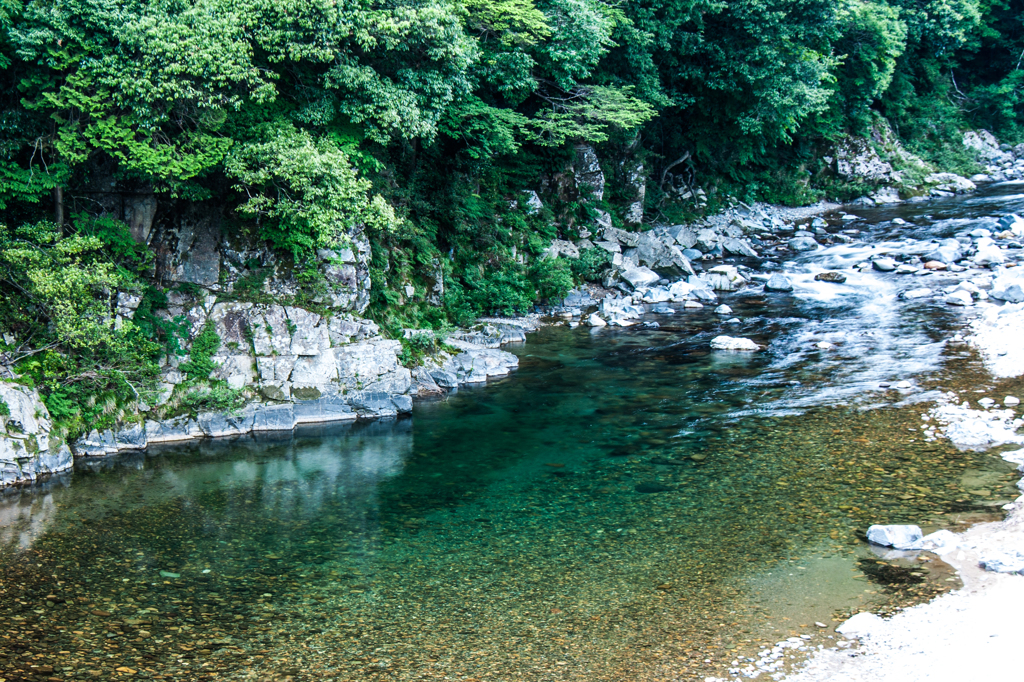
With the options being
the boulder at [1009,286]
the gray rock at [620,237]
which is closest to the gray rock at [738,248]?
the gray rock at [620,237]

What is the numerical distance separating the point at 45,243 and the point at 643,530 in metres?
13.3

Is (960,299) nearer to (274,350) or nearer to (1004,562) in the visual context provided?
(1004,562)

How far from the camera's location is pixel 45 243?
15.7 m

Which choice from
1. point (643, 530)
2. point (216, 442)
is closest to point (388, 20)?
point (216, 442)

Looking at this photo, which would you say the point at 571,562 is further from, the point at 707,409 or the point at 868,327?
the point at 868,327

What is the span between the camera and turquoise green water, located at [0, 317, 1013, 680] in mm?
8898

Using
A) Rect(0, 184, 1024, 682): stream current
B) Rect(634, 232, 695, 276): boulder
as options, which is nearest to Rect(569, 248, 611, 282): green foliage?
Rect(634, 232, 695, 276): boulder

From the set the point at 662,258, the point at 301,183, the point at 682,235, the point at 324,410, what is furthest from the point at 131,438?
the point at 682,235

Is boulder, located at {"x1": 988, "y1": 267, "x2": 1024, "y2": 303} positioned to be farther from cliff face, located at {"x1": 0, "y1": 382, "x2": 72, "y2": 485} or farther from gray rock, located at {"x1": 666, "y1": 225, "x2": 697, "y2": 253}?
cliff face, located at {"x1": 0, "y1": 382, "x2": 72, "y2": 485}

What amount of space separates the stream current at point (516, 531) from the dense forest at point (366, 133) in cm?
410

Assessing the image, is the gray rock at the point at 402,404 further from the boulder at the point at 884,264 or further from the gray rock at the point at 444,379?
the boulder at the point at 884,264

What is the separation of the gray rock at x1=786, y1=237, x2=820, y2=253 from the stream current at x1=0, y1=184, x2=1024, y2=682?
574 inches

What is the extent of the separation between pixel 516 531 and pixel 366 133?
1081 cm

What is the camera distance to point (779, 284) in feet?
90.9
